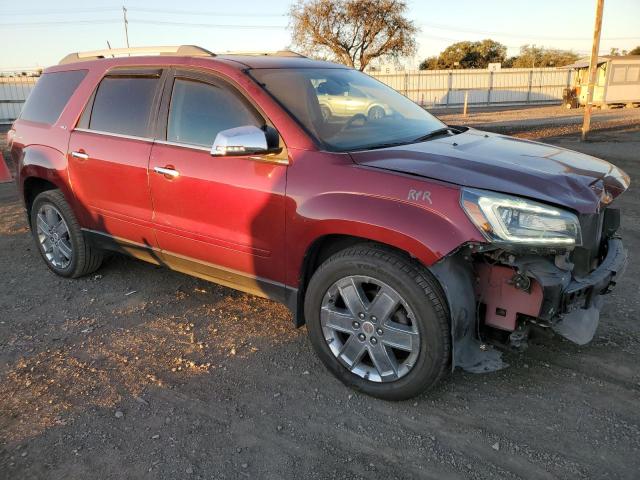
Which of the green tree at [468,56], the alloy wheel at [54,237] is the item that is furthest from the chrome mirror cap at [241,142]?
the green tree at [468,56]

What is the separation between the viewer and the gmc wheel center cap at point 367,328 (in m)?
2.90

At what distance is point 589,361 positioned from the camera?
3.30 metres

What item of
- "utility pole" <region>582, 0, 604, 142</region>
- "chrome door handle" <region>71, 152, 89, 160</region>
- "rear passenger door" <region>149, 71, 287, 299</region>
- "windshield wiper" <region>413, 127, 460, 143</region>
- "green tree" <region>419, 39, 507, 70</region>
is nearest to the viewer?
"rear passenger door" <region>149, 71, 287, 299</region>

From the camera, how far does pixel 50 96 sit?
468 centimetres

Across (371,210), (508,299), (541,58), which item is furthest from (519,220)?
(541,58)

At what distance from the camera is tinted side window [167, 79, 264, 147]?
3.35 metres

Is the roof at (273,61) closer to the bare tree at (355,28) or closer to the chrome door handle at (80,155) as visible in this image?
the chrome door handle at (80,155)

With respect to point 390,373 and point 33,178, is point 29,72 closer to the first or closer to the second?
point 33,178

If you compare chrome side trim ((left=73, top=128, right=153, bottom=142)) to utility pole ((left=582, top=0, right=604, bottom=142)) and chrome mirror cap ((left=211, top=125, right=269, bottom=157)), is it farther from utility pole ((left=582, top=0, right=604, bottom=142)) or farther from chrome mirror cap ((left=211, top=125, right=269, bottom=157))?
utility pole ((left=582, top=0, right=604, bottom=142))

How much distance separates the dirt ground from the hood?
3.66ft

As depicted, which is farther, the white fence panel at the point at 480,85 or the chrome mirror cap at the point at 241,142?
the white fence panel at the point at 480,85

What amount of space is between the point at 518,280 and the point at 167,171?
7.73 ft

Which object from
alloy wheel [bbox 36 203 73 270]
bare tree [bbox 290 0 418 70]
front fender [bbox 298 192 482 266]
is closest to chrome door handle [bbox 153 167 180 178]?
front fender [bbox 298 192 482 266]

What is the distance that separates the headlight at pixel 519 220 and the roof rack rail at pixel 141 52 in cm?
233
